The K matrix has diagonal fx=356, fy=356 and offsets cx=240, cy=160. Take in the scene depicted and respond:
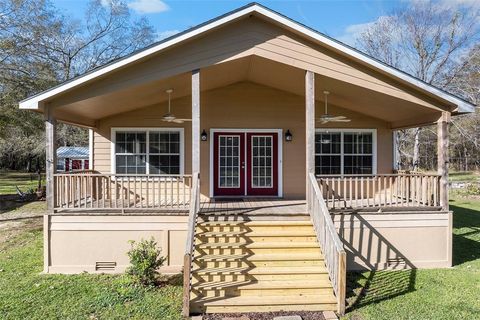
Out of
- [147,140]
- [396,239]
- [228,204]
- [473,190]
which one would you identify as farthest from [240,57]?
[473,190]

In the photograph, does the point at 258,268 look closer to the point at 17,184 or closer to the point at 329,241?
the point at 329,241

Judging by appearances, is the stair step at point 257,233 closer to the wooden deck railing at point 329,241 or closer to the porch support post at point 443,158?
the wooden deck railing at point 329,241

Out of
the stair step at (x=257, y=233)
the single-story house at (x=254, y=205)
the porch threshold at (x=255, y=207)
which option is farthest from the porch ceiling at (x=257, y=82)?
the stair step at (x=257, y=233)

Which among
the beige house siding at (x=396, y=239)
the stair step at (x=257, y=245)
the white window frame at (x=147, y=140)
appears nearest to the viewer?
the stair step at (x=257, y=245)

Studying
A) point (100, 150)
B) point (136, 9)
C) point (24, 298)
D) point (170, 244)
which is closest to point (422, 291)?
point (170, 244)

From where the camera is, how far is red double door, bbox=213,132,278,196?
9.83 m

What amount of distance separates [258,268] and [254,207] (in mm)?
2102

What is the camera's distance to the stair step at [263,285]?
5.52 meters

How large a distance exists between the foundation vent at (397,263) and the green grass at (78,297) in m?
4.25

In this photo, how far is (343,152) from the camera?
1009 centimetres

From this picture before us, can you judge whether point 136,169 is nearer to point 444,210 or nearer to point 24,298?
point 24,298

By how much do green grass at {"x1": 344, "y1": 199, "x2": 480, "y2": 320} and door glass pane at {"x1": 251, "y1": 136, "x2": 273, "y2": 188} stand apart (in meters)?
3.86

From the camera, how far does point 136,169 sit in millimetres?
9719

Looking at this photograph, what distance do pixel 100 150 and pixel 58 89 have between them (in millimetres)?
3099
